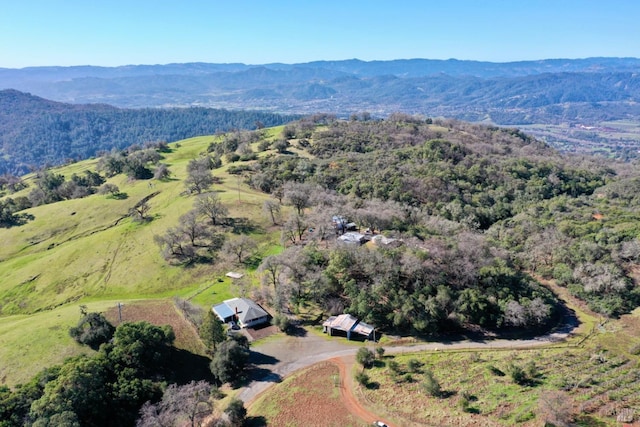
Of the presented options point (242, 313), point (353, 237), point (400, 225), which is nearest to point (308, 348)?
point (242, 313)

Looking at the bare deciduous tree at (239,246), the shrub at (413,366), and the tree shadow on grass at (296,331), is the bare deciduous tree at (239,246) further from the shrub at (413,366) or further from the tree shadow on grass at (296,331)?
the shrub at (413,366)

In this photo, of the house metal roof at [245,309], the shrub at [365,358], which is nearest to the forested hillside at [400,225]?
the house metal roof at [245,309]

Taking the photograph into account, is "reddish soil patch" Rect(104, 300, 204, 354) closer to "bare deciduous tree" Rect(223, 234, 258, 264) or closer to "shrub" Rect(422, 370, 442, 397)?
"bare deciduous tree" Rect(223, 234, 258, 264)

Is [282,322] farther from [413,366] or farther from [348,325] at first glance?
[413,366]

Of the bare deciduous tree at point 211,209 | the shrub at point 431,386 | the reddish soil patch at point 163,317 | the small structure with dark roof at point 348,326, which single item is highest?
the bare deciduous tree at point 211,209

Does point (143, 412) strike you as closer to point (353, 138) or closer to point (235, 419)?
point (235, 419)

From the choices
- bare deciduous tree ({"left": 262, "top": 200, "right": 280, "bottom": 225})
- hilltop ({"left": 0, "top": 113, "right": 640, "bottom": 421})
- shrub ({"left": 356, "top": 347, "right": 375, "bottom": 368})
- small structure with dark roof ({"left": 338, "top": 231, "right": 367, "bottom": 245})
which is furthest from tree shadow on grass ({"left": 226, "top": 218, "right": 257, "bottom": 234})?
shrub ({"left": 356, "top": 347, "right": 375, "bottom": 368})
